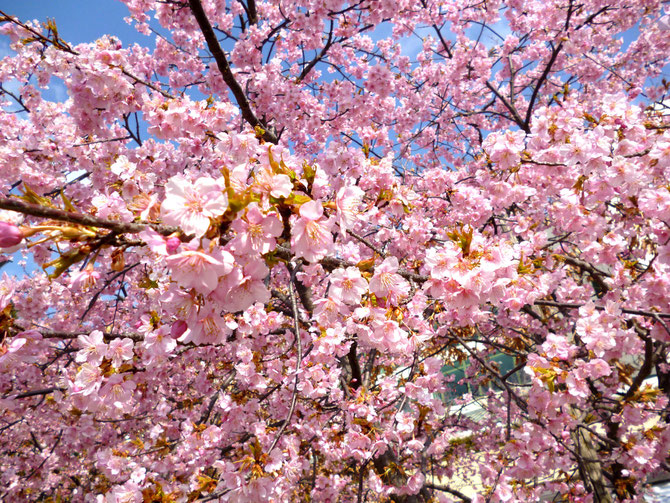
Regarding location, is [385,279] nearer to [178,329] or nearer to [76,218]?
[178,329]

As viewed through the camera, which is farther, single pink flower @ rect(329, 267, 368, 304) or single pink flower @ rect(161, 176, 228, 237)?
single pink flower @ rect(329, 267, 368, 304)

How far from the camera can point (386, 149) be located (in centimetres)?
620

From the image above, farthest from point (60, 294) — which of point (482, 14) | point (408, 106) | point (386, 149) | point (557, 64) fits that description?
point (557, 64)

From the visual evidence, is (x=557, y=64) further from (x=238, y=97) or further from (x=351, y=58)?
(x=238, y=97)

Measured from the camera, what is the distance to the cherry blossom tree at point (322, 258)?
4.20 ft

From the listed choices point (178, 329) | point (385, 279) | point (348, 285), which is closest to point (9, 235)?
point (178, 329)

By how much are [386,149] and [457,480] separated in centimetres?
1312

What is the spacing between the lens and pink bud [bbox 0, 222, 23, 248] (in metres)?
0.92

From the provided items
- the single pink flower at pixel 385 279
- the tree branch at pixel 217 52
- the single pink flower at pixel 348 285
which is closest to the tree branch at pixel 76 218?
the single pink flower at pixel 348 285

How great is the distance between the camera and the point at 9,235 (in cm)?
93

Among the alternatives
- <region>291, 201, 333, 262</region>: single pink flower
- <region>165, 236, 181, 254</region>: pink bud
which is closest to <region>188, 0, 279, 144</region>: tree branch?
<region>291, 201, 333, 262</region>: single pink flower

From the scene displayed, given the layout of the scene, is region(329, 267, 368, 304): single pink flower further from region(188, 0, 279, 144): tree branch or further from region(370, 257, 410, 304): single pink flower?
region(188, 0, 279, 144): tree branch

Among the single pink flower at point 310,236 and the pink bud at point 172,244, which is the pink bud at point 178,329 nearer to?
the pink bud at point 172,244

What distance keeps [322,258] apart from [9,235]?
3.05 feet
